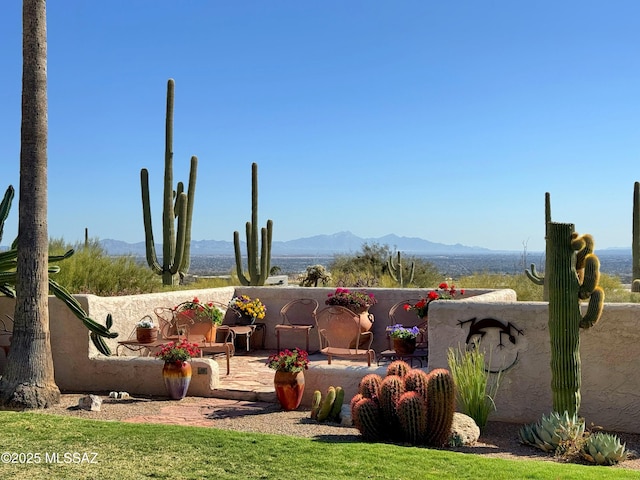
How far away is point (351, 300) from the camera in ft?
38.4

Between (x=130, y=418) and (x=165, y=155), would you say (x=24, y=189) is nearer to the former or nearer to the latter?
(x=130, y=418)

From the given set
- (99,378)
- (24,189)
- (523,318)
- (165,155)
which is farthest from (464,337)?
(165,155)

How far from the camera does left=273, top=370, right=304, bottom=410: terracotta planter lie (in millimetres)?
8438

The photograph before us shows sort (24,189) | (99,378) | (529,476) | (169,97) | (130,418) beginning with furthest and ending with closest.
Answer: (169,97) → (99,378) → (24,189) → (130,418) → (529,476)

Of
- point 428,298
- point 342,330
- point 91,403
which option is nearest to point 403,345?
point 428,298

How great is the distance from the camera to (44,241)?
8852 millimetres

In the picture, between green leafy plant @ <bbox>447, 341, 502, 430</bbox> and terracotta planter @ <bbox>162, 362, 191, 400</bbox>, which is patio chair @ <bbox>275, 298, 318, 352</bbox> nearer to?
terracotta planter @ <bbox>162, 362, 191, 400</bbox>

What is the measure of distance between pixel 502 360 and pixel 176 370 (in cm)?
387

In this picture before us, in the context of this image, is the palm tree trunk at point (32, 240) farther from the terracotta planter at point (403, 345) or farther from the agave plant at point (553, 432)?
the agave plant at point (553, 432)

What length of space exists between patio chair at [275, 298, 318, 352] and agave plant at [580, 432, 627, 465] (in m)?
5.99

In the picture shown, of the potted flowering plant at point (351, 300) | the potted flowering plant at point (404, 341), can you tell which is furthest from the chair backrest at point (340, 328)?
the potted flowering plant at point (404, 341)

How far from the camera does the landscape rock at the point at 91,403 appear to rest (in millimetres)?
8398

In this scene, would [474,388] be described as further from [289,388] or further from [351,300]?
[351,300]

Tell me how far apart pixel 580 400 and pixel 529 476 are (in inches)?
93.0
